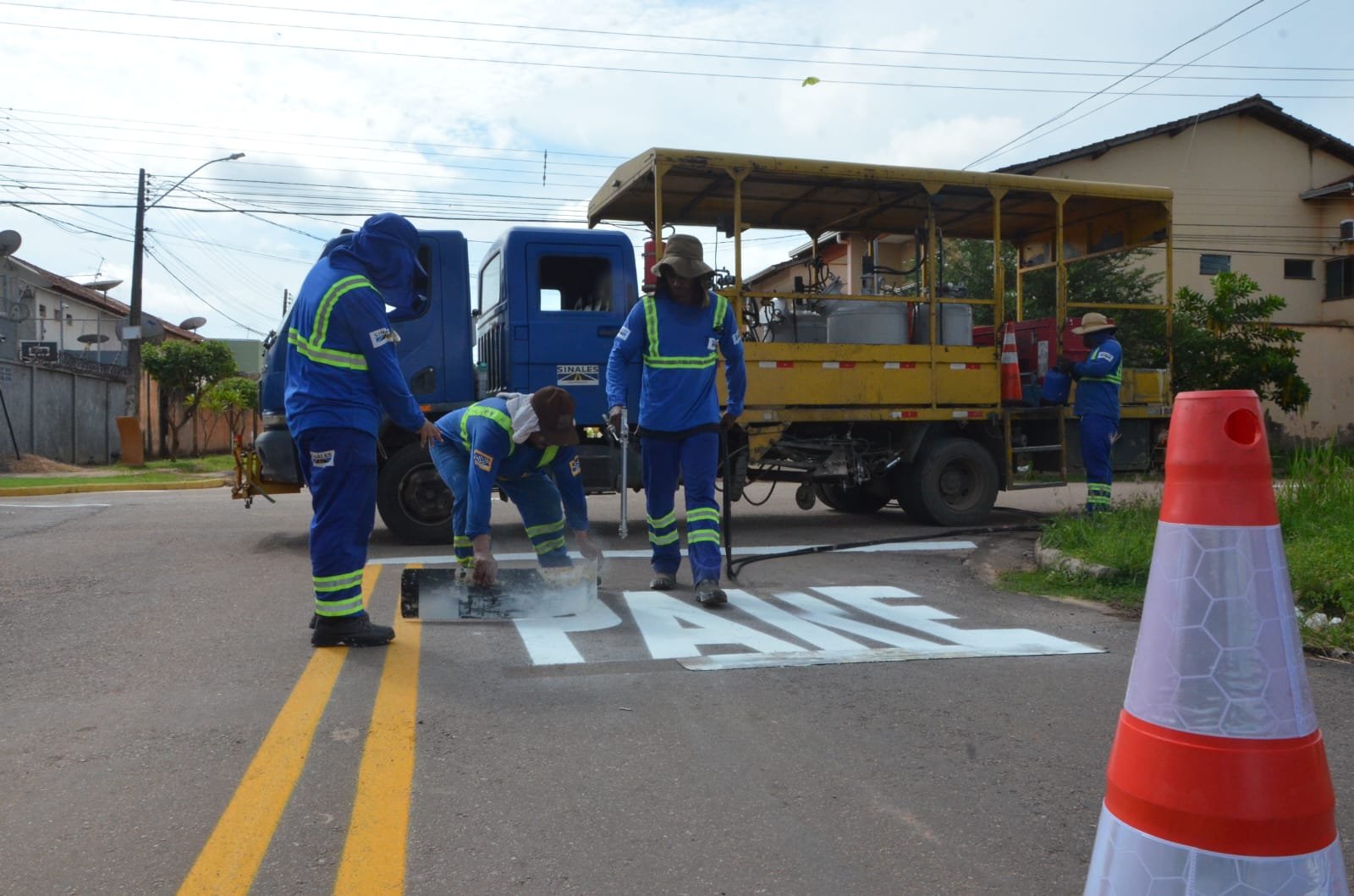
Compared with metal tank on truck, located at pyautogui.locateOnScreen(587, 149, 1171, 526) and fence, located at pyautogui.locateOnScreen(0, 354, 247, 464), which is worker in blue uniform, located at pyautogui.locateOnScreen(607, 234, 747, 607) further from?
fence, located at pyautogui.locateOnScreen(0, 354, 247, 464)

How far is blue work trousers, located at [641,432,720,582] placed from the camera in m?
5.91

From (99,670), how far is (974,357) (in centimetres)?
763

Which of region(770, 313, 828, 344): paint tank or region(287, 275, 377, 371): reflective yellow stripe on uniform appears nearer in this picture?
region(287, 275, 377, 371): reflective yellow stripe on uniform

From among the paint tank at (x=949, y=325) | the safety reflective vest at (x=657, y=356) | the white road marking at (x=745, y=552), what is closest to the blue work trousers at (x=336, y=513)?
the safety reflective vest at (x=657, y=356)

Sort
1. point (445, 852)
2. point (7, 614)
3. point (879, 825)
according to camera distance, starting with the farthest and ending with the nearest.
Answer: point (7, 614) → point (879, 825) → point (445, 852)

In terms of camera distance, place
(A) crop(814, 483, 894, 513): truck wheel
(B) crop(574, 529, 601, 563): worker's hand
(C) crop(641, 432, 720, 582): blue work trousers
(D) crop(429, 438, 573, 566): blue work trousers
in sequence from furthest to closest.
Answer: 1. (A) crop(814, 483, 894, 513): truck wheel
2. (D) crop(429, 438, 573, 566): blue work trousers
3. (C) crop(641, 432, 720, 582): blue work trousers
4. (B) crop(574, 529, 601, 563): worker's hand

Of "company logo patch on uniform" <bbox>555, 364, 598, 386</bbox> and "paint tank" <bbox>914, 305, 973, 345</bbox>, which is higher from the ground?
"paint tank" <bbox>914, 305, 973, 345</bbox>

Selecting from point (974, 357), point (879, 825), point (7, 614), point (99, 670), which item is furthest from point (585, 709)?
point (974, 357)

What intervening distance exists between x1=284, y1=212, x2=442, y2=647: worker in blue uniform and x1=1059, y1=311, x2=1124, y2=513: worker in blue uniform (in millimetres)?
6321

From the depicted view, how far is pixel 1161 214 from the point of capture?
10961 millimetres

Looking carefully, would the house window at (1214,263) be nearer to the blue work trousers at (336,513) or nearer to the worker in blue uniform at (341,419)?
the worker in blue uniform at (341,419)

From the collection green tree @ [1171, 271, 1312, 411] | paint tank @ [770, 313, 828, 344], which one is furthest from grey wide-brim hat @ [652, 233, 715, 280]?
green tree @ [1171, 271, 1312, 411]

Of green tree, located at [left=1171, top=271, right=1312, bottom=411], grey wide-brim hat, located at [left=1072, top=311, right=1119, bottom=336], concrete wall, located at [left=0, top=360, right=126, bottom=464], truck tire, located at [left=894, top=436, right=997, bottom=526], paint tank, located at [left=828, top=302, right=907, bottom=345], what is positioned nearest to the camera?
grey wide-brim hat, located at [left=1072, top=311, right=1119, bottom=336]

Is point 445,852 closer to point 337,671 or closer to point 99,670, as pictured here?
point 337,671
